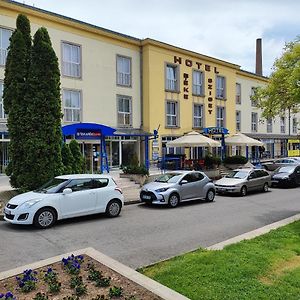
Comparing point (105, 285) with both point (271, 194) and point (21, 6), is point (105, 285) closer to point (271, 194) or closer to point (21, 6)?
Answer: point (271, 194)

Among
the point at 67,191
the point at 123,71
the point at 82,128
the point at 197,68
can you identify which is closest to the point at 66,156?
the point at 67,191

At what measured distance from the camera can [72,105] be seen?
2478 cm

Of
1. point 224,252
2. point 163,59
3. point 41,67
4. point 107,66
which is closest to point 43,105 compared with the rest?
point 41,67

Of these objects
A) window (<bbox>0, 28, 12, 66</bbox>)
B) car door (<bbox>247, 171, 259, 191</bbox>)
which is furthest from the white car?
window (<bbox>0, 28, 12, 66</bbox>)

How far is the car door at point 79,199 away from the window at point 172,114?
758 inches

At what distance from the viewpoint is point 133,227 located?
10867mm

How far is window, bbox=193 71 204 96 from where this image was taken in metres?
33.0

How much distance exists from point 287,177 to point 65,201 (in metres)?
16.6

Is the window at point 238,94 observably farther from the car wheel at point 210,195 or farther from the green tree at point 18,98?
the green tree at point 18,98

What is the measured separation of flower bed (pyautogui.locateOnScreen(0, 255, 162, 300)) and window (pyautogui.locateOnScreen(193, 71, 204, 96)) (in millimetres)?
28505

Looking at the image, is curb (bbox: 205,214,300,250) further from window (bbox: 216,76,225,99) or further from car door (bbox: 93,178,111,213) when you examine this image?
window (bbox: 216,76,225,99)

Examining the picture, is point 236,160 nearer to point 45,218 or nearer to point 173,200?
point 173,200

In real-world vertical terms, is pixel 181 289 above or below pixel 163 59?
below

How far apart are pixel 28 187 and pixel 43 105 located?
338cm
